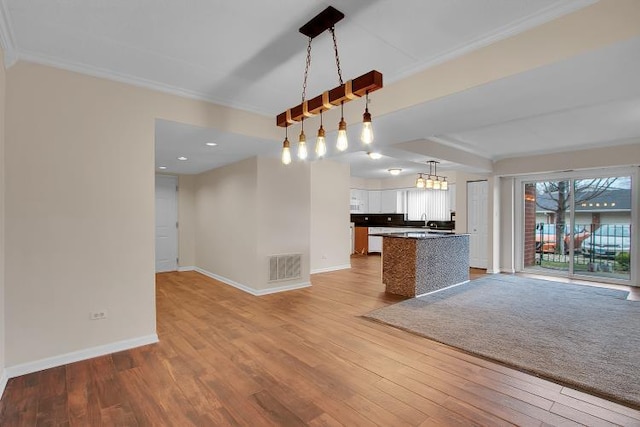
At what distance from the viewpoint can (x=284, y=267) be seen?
5480 mm

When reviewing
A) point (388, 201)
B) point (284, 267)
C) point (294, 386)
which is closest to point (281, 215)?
point (284, 267)

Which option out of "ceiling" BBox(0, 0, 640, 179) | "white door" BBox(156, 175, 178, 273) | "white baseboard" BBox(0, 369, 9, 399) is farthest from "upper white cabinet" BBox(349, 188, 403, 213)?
"white baseboard" BBox(0, 369, 9, 399)

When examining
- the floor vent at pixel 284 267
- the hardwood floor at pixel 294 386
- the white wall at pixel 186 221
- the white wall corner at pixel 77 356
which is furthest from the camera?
the white wall at pixel 186 221

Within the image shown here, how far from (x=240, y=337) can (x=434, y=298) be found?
122 inches

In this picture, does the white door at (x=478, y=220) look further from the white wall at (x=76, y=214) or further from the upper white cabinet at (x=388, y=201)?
the white wall at (x=76, y=214)

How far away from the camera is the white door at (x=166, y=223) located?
7.13 metres

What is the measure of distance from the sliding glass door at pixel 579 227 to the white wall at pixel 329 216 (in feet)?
14.1

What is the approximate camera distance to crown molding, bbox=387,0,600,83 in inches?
78.7

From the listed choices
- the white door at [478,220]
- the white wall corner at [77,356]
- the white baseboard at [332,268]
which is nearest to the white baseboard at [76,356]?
the white wall corner at [77,356]

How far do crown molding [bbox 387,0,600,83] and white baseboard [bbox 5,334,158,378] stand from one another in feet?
12.3

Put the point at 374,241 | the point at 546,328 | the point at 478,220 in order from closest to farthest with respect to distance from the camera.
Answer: the point at 546,328 → the point at 478,220 → the point at 374,241

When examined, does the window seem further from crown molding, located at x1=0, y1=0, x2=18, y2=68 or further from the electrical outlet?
crown molding, located at x1=0, y1=0, x2=18, y2=68

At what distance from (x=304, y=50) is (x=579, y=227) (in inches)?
283

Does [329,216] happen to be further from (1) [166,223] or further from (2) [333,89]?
(2) [333,89]
